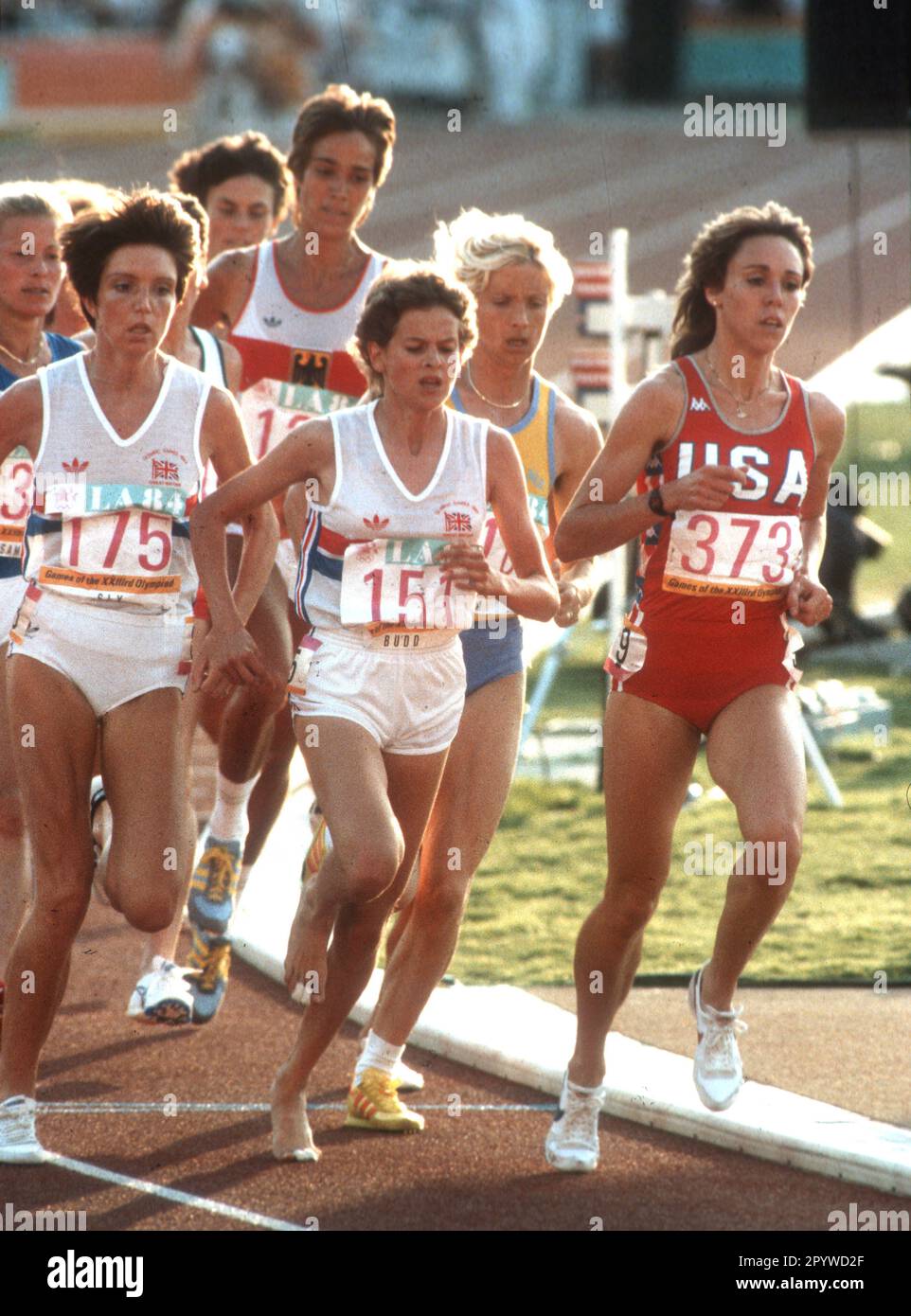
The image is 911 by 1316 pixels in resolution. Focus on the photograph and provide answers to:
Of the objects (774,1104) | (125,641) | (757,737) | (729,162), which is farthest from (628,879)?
(729,162)

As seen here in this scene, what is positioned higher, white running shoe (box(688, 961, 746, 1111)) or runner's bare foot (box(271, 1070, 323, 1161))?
white running shoe (box(688, 961, 746, 1111))

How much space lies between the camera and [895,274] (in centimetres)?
2116

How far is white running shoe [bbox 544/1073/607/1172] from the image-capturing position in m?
5.56

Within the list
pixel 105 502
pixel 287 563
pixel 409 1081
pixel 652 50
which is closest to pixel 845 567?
pixel 287 563

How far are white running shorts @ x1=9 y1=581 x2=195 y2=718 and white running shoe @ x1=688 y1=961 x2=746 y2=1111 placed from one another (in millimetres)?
→ 1558

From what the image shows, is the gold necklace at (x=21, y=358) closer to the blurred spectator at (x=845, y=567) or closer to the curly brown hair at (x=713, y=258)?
the curly brown hair at (x=713, y=258)

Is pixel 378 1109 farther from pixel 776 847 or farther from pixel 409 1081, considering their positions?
pixel 776 847

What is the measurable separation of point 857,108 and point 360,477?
6.92 m

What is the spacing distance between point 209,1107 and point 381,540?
1780 millimetres

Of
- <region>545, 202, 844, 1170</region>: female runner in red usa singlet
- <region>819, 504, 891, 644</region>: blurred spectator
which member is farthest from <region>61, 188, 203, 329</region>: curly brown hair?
<region>819, 504, 891, 644</region>: blurred spectator

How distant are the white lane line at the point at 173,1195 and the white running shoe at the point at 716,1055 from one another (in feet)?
3.51

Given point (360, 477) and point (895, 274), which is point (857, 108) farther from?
point (895, 274)

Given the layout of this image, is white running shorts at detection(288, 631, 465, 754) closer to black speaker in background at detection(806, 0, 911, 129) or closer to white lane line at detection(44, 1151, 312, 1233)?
white lane line at detection(44, 1151, 312, 1233)
